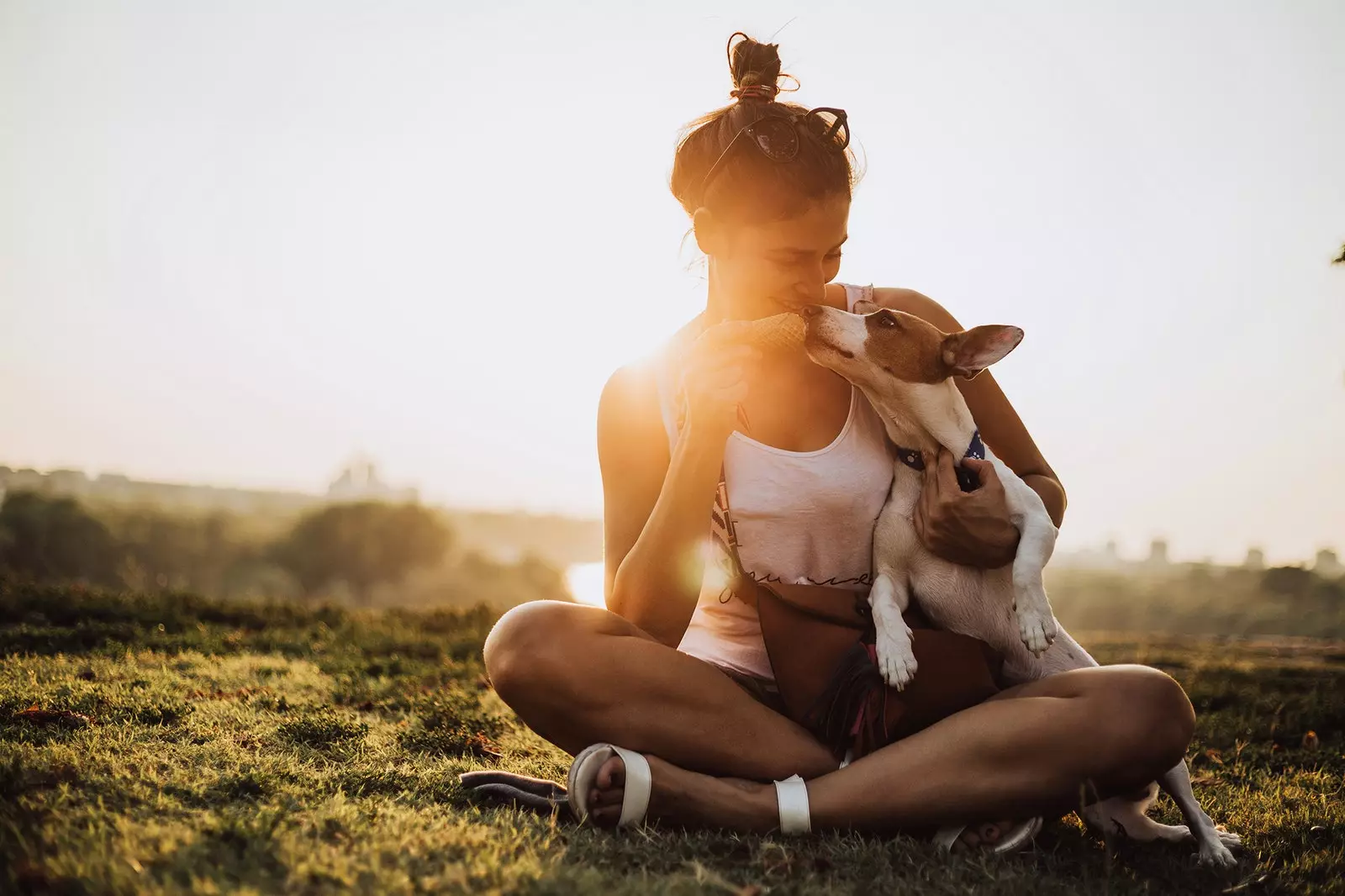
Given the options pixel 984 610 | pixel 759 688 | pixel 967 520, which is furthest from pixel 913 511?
pixel 759 688

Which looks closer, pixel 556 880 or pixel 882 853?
pixel 556 880

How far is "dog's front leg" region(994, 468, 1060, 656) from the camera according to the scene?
298 centimetres

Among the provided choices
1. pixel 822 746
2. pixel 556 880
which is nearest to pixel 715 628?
pixel 822 746

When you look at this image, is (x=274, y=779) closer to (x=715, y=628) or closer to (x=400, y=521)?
(x=715, y=628)

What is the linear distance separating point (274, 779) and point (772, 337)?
191 centimetres

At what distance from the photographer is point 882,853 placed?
2.33m

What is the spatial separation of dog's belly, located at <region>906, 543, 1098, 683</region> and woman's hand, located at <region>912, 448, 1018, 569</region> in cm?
6

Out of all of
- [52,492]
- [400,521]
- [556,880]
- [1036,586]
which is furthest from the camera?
[400,521]

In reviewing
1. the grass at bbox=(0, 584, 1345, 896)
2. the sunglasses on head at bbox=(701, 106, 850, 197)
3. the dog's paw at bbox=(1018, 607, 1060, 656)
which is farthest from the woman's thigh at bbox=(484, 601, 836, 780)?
the sunglasses on head at bbox=(701, 106, 850, 197)

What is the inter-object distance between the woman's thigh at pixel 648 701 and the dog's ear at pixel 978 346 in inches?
53.8

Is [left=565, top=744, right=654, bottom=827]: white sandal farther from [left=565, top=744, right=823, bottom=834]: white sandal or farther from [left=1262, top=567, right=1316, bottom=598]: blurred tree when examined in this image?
[left=1262, top=567, right=1316, bottom=598]: blurred tree

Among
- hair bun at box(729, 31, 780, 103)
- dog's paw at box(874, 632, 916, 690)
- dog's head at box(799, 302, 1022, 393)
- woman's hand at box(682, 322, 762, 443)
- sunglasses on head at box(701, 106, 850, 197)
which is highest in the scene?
hair bun at box(729, 31, 780, 103)

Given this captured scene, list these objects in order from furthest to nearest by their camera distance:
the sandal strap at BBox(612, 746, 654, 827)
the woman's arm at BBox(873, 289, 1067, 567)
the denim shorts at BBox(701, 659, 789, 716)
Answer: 1. the woman's arm at BBox(873, 289, 1067, 567)
2. the denim shorts at BBox(701, 659, 789, 716)
3. the sandal strap at BBox(612, 746, 654, 827)

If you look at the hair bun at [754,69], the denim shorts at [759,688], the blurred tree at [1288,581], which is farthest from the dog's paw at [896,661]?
the blurred tree at [1288,581]
